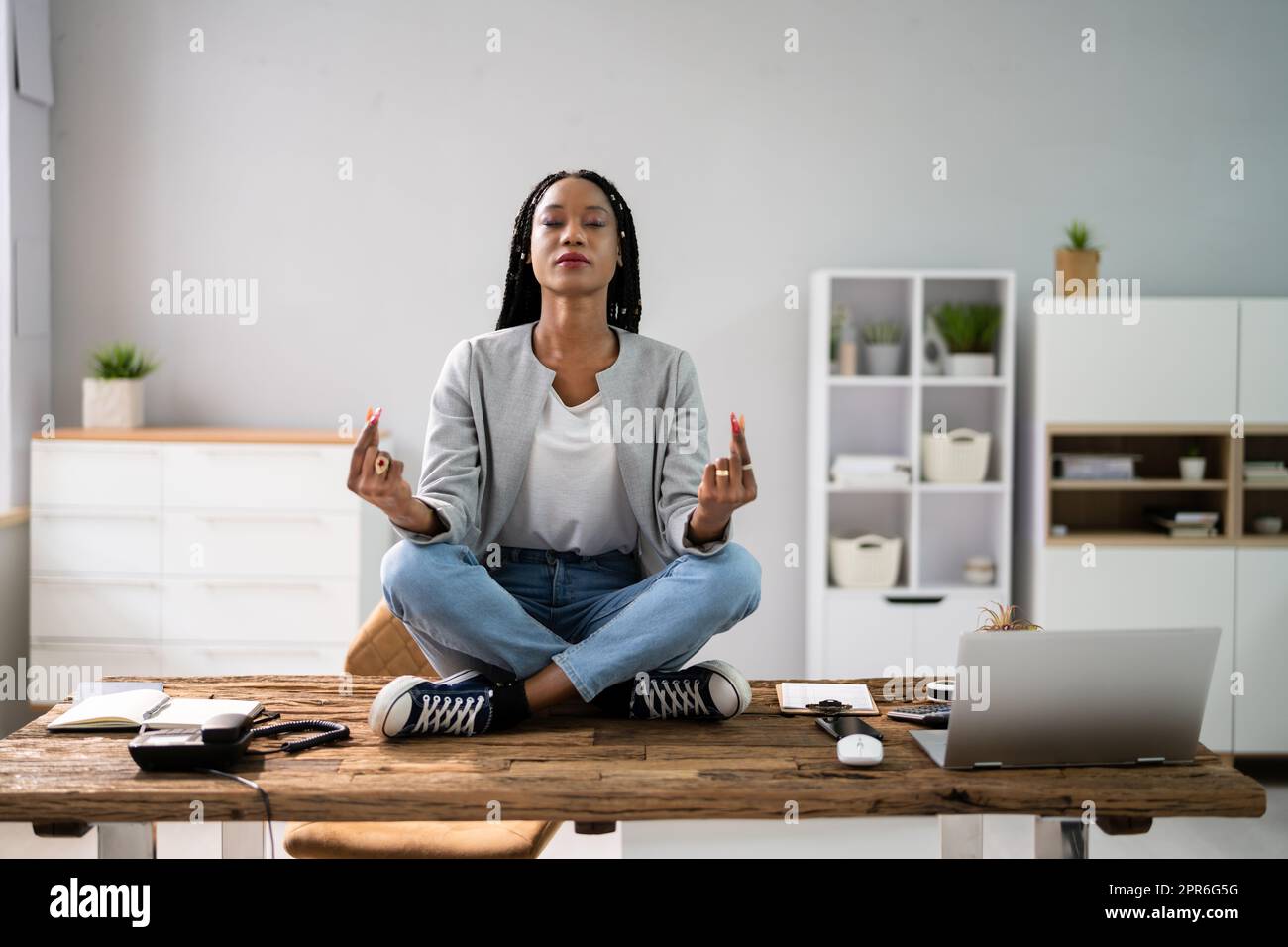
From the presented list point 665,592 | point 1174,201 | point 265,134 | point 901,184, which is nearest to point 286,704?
point 665,592

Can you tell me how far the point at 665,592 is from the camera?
199 cm

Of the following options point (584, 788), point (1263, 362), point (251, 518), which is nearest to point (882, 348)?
point (1263, 362)

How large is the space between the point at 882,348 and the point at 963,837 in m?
2.43

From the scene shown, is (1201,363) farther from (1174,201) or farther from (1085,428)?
(1174,201)

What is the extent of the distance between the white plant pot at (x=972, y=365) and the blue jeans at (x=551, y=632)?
2.21m

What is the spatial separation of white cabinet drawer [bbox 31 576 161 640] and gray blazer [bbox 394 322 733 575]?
2024 millimetres

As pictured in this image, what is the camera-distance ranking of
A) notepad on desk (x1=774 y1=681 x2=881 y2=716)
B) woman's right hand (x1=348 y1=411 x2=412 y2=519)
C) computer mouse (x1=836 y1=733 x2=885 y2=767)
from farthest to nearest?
notepad on desk (x1=774 y1=681 x2=881 y2=716) → woman's right hand (x1=348 y1=411 x2=412 y2=519) → computer mouse (x1=836 y1=733 x2=885 y2=767)

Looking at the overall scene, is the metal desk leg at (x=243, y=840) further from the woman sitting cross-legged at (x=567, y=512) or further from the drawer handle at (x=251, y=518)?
the drawer handle at (x=251, y=518)

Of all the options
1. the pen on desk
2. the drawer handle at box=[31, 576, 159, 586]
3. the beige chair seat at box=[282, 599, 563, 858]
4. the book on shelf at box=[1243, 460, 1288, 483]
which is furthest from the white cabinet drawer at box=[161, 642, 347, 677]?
the book on shelf at box=[1243, 460, 1288, 483]

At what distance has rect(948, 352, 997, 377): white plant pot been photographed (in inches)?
158

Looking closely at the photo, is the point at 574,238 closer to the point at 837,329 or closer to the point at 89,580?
the point at 837,329

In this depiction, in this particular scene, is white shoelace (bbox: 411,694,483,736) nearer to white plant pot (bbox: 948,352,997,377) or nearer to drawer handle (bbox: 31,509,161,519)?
drawer handle (bbox: 31,509,161,519)

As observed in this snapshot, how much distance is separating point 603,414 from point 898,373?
82.2 inches

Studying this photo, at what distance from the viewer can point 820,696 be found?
2137mm
